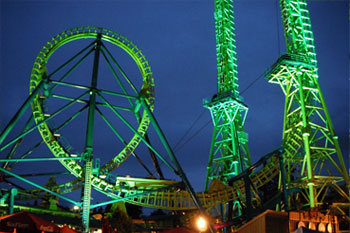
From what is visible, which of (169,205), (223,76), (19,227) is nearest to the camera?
Result: (19,227)

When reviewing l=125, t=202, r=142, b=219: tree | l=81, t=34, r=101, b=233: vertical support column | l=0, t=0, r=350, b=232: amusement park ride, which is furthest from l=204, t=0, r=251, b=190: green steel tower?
l=125, t=202, r=142, b=219: tree

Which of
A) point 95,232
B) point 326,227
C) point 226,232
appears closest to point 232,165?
point 226,232

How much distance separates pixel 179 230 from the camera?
39.3ft

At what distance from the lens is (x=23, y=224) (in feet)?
35.3

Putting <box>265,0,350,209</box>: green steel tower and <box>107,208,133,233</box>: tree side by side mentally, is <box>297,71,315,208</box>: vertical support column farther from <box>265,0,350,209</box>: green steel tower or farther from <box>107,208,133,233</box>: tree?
<box>107,208,133,233</box>: tree

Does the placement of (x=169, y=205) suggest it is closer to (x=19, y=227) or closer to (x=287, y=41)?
(x=19, y=227)

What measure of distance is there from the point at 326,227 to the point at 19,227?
33.4 ft

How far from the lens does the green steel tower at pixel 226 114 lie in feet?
96.6

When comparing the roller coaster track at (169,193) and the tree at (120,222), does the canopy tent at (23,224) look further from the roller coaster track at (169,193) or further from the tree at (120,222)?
the tree at (120,222)

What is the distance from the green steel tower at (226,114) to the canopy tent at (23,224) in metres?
19.1

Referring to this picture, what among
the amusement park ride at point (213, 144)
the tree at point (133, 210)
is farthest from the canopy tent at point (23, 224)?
the tree at point (133, 210)

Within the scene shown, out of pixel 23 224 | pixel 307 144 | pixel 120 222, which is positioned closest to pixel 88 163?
pixel 23 224

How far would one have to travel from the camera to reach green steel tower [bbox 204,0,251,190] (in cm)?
2944

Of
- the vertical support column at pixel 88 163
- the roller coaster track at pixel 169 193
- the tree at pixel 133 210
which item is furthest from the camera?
the tree at pixel 133 210
